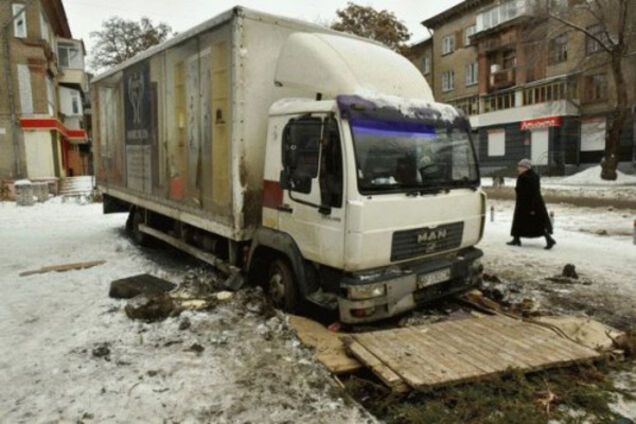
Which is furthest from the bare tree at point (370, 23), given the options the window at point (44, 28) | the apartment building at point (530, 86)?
the window at point (44, 28)

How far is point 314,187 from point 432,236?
1.38 metres

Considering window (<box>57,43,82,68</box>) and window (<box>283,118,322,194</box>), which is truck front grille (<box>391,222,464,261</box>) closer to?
window (<box>283,118,322,194</box>)

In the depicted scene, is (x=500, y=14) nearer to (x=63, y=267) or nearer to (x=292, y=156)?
(x=63, y=267)

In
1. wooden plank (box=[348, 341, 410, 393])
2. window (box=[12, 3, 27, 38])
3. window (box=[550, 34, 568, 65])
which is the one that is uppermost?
window (box=[12, 3, 27, 38])

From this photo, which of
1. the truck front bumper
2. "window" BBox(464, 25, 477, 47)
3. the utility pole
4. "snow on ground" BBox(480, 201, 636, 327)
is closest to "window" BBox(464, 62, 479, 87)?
"window" BBox(464, 25, 477, 47)

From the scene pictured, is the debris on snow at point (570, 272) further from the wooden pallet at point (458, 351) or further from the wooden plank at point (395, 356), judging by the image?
the wooden plank at point (395, 356)

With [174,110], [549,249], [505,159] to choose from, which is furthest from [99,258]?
[505,159]

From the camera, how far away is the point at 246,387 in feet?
12.9

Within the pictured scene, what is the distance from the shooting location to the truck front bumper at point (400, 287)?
4758 millimetres

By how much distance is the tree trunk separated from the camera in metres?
22.9

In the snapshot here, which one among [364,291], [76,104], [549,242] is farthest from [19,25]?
[364,291]

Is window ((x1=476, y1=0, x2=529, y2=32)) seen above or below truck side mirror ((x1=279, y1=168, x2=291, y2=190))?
above

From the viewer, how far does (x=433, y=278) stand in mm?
5258

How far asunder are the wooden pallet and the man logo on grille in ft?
2.83
